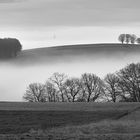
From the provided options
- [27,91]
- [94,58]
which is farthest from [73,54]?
[27,91]

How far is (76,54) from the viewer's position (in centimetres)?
15612

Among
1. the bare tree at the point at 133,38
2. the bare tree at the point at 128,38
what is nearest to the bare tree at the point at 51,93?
the bare tree at the point at 133,38

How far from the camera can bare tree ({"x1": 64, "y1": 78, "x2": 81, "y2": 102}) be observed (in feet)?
358

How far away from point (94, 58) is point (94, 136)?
423 feet

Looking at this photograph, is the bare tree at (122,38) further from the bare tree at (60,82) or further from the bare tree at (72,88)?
the bare tree at (72,88)

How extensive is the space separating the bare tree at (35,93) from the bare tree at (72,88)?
5.61 metres

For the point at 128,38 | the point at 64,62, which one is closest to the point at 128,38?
the point at 128,38

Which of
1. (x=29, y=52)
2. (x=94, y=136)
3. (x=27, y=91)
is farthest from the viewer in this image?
(x=29, y=52)

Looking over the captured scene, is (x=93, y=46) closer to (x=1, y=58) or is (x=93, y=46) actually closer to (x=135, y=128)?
(x=1, y=58)

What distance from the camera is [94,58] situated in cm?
15425

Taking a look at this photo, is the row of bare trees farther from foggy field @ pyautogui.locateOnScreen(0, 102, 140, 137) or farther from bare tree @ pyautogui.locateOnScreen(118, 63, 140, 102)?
foggy field @ pyautogui.locateOnScreen(0, 102, 140, 137)

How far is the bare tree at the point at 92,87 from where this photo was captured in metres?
107

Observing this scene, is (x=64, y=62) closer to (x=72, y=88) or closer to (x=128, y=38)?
(x=72, y=88)

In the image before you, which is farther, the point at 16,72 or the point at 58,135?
the point at 16,72
